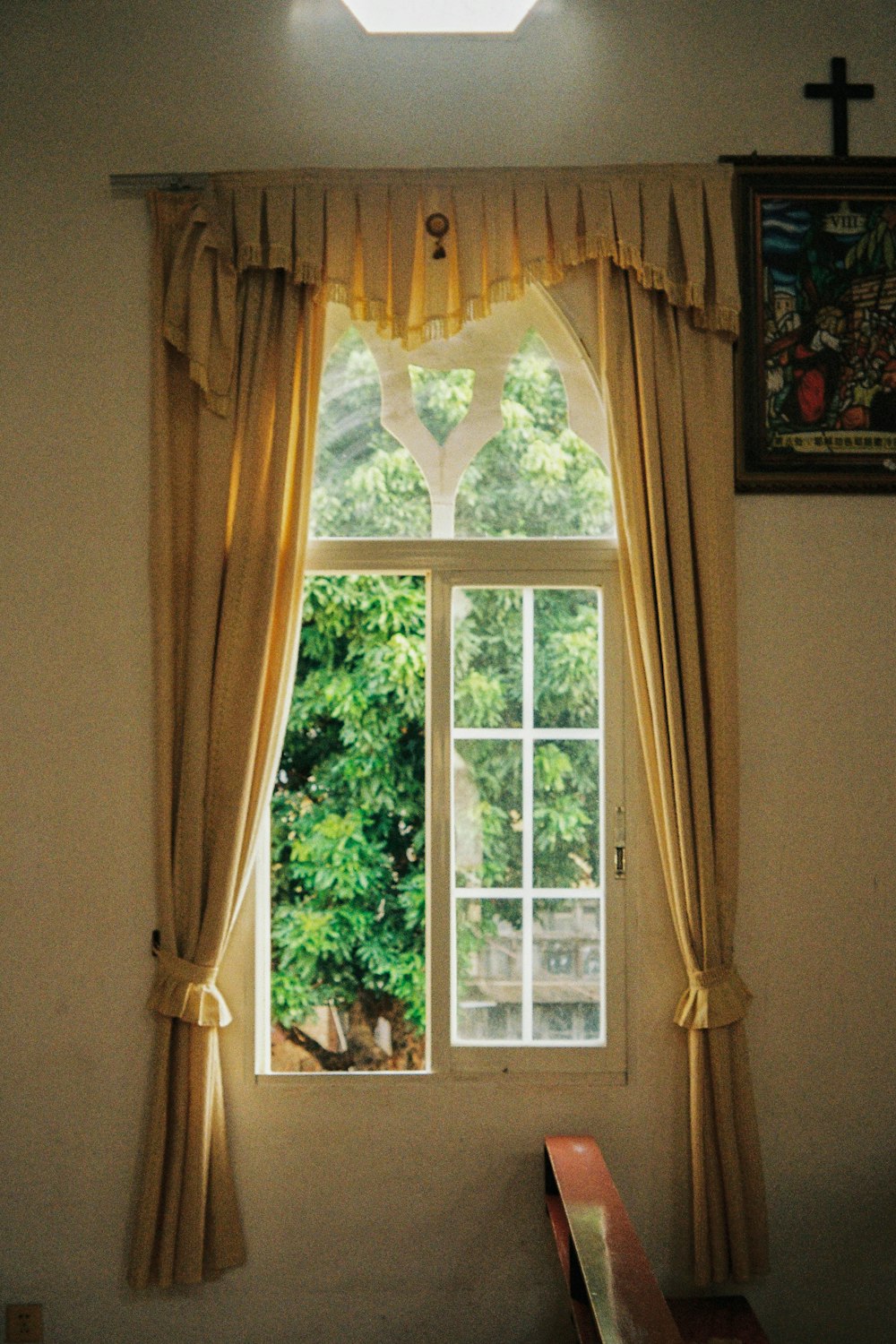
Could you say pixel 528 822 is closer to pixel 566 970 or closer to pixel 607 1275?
pixel 566 970

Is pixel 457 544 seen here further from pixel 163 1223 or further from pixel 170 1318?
pixel 170 1318

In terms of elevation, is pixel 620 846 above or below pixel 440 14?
below

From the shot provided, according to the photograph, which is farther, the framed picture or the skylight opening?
the framed picture

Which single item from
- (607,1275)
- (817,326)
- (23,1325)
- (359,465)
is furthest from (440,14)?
(23,1325)

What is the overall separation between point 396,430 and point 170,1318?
245 cm

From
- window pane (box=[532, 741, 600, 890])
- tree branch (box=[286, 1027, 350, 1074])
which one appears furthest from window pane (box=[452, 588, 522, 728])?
tree branch (box=[286, 1027, 350, 1074])

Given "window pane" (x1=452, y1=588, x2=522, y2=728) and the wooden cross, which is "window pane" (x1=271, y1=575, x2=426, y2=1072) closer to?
"window pane" (x1=452, y1=588, x2=522, y2=728)

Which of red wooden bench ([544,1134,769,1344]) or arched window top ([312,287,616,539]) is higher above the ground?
arched window top ([312,287,616,539])

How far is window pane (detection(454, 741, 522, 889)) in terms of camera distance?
10.2ft

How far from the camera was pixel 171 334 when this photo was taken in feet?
9.71

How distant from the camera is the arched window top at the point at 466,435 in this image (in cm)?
312

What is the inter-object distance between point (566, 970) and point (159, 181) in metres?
2.41

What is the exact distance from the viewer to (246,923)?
303 centimetres

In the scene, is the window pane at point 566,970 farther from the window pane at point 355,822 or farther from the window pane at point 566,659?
the window pane at point 355,822
